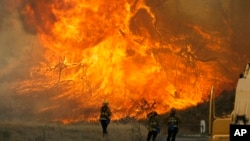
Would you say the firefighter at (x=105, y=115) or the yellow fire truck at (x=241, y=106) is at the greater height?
the firefighter at (x=105, y=115)

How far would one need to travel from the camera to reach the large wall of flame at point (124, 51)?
25.6 m

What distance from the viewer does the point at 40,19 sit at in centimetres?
2603

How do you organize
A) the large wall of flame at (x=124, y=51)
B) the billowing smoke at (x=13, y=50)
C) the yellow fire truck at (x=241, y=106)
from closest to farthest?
the yellow fire truck at (x=241, y=106) → the billowing smoke at (x=13, y=50) → the large wall of flame at (x=124, y=51)

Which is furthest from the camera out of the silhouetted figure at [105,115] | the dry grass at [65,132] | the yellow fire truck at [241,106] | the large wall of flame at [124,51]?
the large wall of flame at [124,51]

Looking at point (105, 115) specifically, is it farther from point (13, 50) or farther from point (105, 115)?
point (13, 50)

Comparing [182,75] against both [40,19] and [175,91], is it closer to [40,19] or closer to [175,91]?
[175,91]

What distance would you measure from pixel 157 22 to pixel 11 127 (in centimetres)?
975

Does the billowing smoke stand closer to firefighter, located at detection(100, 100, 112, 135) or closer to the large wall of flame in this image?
the large wall of flame

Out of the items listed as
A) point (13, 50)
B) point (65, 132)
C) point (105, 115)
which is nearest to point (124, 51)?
point (65, 132)

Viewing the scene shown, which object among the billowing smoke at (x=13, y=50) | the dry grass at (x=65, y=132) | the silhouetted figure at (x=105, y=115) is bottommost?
the dry grass at (x=65, y=132)

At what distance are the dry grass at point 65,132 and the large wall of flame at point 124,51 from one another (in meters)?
1.56

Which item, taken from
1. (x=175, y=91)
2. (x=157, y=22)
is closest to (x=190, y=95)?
(x=175, y=91)

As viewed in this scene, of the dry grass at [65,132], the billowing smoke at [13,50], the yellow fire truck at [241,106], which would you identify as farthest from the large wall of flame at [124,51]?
the yellow fire truck at [241,106]

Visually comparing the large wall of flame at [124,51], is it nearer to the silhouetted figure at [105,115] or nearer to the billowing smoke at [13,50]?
the billowing smoke at [13,50]
